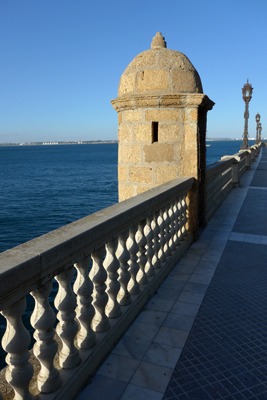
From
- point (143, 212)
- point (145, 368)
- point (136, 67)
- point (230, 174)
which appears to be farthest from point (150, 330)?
point (230, 174)

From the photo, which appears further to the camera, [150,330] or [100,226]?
[150,330]

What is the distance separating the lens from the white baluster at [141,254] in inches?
146

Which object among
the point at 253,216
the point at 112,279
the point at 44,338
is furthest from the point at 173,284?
the point at 253,216

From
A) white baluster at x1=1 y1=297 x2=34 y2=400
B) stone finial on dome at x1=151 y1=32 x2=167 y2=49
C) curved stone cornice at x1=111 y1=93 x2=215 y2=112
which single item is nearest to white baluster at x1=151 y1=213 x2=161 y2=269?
curved stone cornice at x1=111 y1=93 x2=215 y2=112

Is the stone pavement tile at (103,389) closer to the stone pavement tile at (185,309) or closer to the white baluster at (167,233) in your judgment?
the stone pavement tile at (185,309)

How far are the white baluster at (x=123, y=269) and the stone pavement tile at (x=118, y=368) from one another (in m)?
0.61

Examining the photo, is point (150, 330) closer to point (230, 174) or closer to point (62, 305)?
point (62, 305)

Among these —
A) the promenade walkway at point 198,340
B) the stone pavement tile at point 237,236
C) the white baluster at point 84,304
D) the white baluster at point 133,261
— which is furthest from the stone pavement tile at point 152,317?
the stone pavement tile at point 237,236

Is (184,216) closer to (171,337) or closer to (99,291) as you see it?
(171,337)

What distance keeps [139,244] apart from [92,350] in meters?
1.34

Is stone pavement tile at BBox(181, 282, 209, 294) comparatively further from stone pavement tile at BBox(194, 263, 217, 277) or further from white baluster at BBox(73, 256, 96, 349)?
white baluster at BBox(73, 256, 96, 349)

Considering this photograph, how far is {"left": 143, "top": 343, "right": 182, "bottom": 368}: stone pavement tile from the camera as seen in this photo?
2.80 metres

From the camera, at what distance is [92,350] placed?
264cm

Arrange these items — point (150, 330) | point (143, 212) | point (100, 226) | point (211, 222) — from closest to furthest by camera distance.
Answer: point (100, 226) < point (150, 330) < point (143, 212) < point (211, 222)
